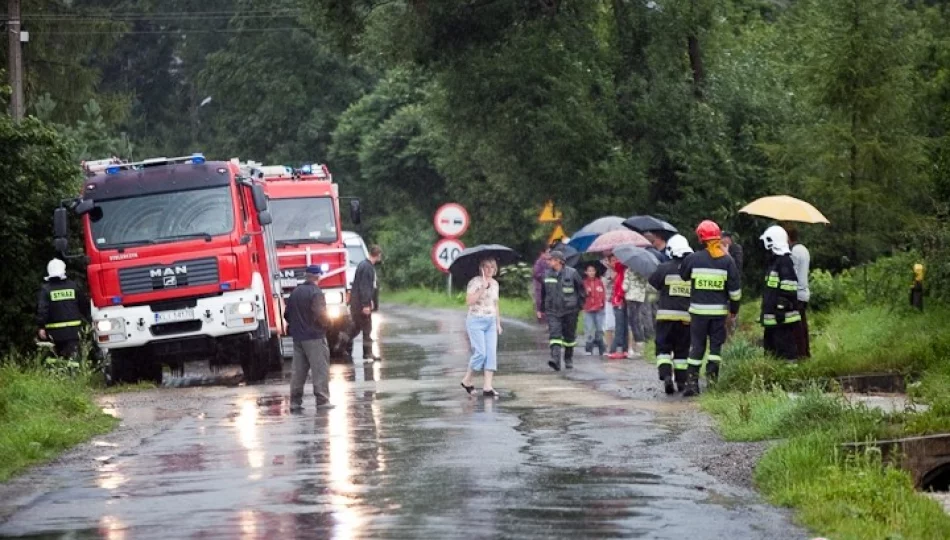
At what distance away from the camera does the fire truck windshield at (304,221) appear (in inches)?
1228

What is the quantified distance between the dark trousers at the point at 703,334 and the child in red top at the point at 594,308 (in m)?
8.36

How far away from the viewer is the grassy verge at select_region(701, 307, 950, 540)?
11289 mm

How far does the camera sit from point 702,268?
766 inches

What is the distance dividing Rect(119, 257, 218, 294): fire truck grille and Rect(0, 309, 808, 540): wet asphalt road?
8.63ft

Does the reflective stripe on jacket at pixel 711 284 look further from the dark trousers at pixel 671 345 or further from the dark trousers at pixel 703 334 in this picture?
the dark trousers at pixel 671 345

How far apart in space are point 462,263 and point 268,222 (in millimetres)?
3583

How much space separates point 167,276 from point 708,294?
Result: 8145 mm

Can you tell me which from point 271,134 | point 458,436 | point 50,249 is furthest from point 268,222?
point 271,134

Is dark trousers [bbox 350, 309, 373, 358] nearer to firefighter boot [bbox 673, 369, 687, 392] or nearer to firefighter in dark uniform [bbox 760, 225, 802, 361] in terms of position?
firefighter boot [bbox 673, 369, 687, 392]

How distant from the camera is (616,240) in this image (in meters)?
27.5

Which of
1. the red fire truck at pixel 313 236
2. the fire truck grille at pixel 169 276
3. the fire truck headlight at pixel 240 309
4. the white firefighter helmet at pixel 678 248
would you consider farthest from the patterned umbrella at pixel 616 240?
the white firefighter helmet at pixel 678 248

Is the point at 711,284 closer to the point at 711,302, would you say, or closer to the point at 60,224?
the point at 711,302

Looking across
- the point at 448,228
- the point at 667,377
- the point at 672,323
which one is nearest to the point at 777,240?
the point at 672,323

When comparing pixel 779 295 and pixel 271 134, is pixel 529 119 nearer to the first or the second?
pixel 779 295
